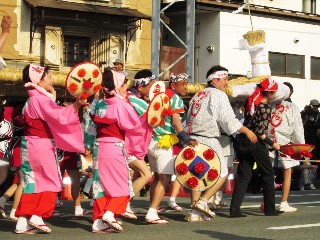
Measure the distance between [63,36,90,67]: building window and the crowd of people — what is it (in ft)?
47.9

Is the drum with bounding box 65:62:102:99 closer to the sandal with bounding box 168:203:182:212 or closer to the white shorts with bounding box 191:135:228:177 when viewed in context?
the white shorts with bounding box 191:135:228:177

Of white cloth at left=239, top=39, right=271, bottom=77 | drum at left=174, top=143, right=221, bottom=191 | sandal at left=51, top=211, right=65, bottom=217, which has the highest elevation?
white cloth at left=239, top=39, right=271, bottom=77

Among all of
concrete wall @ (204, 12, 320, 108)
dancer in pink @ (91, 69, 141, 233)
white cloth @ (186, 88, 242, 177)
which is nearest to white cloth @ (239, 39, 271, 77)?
white cloth @ (186, 88, 242, 177)

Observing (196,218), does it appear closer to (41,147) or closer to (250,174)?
(250,174)

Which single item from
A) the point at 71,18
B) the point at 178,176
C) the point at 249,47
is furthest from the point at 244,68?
the point at 178,176

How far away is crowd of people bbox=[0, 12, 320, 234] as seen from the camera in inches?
368

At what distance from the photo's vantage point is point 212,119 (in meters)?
10.6

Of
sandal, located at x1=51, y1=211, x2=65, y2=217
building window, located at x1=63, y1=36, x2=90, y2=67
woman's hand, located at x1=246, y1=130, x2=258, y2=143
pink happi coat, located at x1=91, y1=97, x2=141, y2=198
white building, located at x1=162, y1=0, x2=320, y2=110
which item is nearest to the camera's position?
pink happi coat, located at x1=91, y1=97, x2=141, y2=198

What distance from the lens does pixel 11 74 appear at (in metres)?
15.5

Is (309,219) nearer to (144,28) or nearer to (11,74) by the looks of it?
(11,74)

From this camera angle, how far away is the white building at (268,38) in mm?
30875

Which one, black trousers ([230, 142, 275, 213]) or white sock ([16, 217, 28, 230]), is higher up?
black trousers ([230, 142, 275, 213])

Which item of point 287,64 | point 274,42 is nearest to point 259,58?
point 274,42

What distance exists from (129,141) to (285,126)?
286 cm
